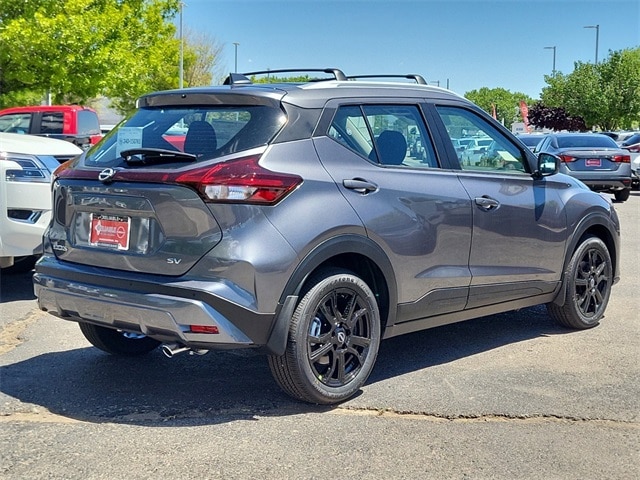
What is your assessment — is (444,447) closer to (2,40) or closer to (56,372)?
(56,372)

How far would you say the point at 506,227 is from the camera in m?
5.36

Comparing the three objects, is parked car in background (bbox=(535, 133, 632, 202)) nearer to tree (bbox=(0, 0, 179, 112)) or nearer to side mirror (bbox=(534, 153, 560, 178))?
side mirror (bbox=(534, 153, 560, 178))

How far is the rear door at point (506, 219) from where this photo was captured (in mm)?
5203

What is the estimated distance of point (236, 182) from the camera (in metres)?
3.96

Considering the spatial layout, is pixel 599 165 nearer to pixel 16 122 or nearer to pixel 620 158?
pixel 620 158

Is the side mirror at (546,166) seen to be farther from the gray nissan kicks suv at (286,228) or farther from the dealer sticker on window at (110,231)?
the dealer sticker on window at (110,231)

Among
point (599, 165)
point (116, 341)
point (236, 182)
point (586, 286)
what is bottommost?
point (116, 341)

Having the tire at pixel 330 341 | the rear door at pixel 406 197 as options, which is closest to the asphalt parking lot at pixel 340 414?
the tire at pixel 330 341

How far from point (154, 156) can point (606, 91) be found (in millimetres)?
50565

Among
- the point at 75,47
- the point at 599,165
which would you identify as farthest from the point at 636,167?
the point at 75,47

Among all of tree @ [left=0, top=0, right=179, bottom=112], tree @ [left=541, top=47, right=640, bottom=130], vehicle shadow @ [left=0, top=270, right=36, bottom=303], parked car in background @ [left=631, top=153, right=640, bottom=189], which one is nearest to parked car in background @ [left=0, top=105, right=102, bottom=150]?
tree @ [left=0, top=0, right=179, bottom=112]

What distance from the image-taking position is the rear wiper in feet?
13.6

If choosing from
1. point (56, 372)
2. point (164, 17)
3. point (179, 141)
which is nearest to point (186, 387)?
point (56, 372)

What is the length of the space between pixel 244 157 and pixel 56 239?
129 centimetres
